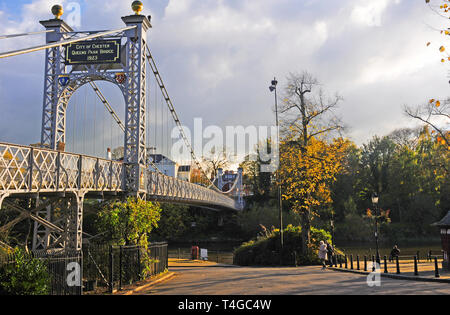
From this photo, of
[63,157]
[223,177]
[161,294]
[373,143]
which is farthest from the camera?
[223,177]

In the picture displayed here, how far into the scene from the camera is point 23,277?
10.1 meters

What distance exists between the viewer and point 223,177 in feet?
284

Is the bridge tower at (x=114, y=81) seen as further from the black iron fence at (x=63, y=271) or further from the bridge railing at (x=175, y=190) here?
the black iron fence at (x=63, y=271)

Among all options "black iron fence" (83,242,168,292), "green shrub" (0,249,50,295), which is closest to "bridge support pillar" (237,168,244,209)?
"black iron fence" (83,242,168,292)

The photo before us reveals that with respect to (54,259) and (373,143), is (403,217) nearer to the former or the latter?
(373,143)

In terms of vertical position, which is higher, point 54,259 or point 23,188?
point 23,188

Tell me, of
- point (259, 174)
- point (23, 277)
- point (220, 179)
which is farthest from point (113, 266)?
point (220, 179)

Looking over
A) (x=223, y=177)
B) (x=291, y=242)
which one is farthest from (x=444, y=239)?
(x=223, y=177)

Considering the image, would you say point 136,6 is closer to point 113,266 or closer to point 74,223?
point 74,223

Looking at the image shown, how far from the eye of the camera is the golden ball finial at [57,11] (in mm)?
22688

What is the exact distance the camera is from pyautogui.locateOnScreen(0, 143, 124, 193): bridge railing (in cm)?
1300

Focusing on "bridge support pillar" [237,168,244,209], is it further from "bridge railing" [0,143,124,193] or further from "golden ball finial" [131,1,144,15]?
"bridge railing" [0,143,124,193]

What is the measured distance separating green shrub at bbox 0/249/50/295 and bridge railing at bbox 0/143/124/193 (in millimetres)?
3146
